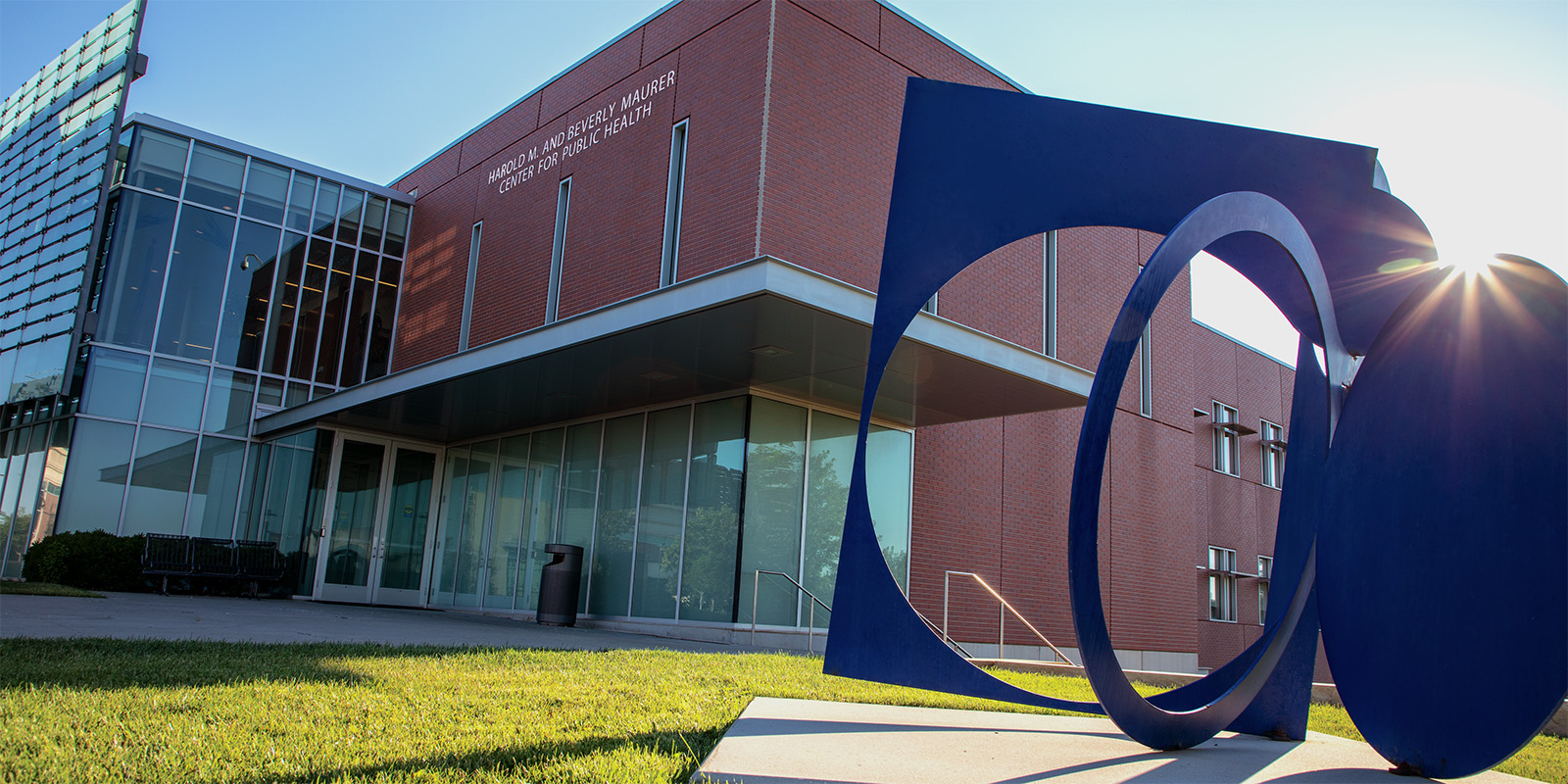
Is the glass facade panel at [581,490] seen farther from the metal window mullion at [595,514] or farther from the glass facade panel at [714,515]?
the glass facade panel at [714,515]

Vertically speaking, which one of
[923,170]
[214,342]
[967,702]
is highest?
[214,342]

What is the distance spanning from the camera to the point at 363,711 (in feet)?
15.5

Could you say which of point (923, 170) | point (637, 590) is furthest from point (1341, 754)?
point (637, 590)

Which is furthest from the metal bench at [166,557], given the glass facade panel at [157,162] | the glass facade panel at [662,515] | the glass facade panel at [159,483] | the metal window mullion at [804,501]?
the metal window mullion at [804,501]

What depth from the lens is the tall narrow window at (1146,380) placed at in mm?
19688

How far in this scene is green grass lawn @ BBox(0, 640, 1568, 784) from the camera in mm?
3541

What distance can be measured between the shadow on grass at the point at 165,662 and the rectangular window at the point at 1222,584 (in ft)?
77.7

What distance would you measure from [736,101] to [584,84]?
15.6 ft

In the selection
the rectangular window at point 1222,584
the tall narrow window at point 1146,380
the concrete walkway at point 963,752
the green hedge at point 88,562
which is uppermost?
the tall narrow window at point 1146,380

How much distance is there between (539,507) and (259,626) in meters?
7.06

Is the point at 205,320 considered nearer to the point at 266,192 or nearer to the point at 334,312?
the point at 334,312

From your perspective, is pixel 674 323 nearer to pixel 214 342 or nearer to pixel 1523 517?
pixel 1523 517

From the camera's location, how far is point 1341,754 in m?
5.16

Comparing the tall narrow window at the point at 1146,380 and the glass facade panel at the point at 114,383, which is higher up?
the tall narrow window at the point at 1146,380
